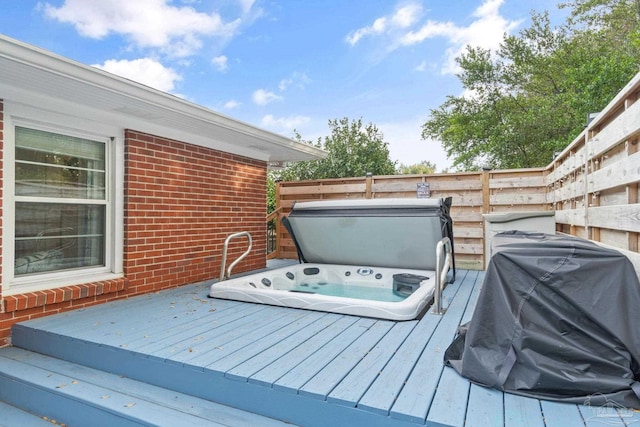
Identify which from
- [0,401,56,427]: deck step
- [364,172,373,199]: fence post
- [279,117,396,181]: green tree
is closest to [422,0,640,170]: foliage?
[279,117,396,181]: green tree

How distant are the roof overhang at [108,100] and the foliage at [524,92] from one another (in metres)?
8.45

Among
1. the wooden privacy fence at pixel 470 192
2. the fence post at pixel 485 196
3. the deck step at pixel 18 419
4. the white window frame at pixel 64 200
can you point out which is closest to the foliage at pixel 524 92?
the wooden privacy fence at pixel 470 192

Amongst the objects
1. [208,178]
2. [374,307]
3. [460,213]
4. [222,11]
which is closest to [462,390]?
[374,307]

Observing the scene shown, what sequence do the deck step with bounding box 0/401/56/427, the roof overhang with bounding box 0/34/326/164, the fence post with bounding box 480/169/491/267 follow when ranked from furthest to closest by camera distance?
the fence post with bounding box 480/169/491/267, the roof overhang with bounding box 0/34/326/164, the deck step with bounding box 0/401/56/427

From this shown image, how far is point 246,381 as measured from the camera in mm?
Answer: 2182

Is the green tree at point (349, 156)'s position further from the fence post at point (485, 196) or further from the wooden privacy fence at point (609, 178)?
the wooden privacy fence at point (609, 178)

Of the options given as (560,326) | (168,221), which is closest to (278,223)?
(168,221)

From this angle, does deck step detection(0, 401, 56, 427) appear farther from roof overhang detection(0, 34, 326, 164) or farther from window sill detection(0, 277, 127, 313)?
roof overhang detection(0, 34, 326, 164)

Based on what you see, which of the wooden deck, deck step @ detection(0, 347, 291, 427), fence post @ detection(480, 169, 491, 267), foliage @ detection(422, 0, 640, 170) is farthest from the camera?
foliage @ detection(422, 0, 640, 170)

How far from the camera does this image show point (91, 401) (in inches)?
92.0

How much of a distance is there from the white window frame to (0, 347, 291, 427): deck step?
796 millimetres

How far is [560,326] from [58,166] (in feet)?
14.5

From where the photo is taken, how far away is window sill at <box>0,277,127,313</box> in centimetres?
322

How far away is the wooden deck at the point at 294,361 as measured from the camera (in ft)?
6.13
